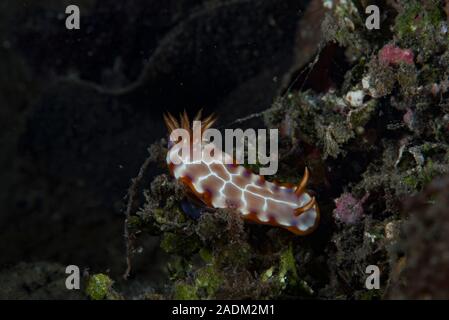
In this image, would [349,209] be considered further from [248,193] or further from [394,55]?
[394,55]

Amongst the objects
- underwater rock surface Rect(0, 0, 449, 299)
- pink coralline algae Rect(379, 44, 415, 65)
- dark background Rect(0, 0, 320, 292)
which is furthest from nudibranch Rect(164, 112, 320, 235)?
dark background Rect(0, 0, 320, 292)

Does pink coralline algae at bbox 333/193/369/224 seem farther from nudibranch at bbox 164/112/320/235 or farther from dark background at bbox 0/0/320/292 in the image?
dark background at bbox 0/0/320/292

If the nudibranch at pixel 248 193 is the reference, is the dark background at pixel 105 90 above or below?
above

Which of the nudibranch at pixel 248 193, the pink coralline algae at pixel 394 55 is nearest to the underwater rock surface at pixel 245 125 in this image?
the pink coralline algae at pixel 394 55

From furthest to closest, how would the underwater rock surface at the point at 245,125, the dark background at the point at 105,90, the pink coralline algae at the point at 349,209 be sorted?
the dark background at the point at 105,90
the pink coralline algae at the point at 349,209
the underwater rock surface at the point at 245,125

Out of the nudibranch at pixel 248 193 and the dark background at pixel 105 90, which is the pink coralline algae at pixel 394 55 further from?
the nudibranch at pixel 248 193

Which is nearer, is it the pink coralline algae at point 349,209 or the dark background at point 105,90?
the pink coralline algae at point 349,209

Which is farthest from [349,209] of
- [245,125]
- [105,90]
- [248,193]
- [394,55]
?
[105,90]
